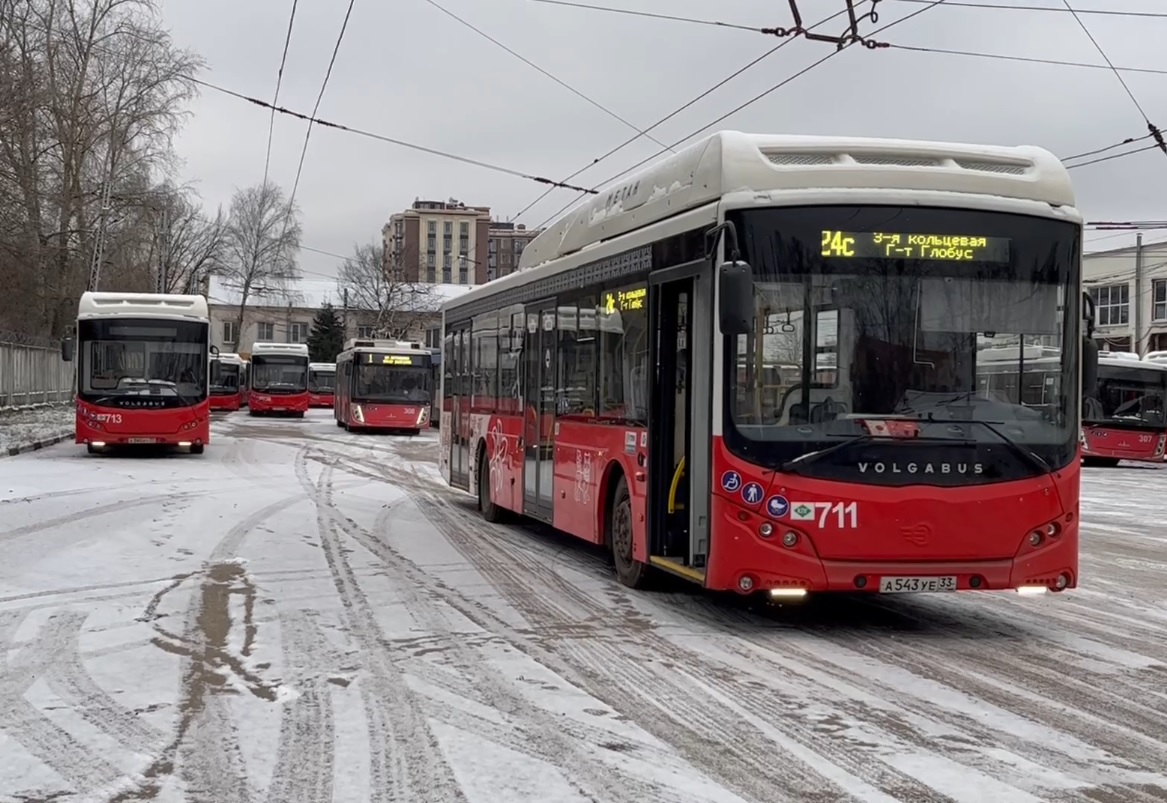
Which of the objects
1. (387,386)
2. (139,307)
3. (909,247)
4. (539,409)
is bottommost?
(539,409)

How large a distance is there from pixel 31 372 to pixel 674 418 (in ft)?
121

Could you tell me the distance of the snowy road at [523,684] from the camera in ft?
16.3

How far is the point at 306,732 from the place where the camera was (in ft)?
18.2

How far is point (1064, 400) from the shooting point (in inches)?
314

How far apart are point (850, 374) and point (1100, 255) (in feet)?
182

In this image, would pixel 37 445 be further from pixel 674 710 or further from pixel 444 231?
pixel 444 231

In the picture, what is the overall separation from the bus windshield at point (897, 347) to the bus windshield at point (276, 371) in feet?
148

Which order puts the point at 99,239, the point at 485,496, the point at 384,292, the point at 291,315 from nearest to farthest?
the point at 485,496
the point at 99,239
the point at 384,292
the point at 291,315

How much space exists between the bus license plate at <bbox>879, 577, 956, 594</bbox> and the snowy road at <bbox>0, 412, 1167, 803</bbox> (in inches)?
14.4

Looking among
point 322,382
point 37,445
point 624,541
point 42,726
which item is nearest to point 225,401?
point 322,382

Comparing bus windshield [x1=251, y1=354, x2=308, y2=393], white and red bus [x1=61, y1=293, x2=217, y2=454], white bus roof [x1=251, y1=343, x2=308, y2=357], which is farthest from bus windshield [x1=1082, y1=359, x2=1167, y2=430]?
white bus roof [x1=251, y1=343, x2=308, y2=357]

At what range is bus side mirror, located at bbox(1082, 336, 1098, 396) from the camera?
27.1 ft

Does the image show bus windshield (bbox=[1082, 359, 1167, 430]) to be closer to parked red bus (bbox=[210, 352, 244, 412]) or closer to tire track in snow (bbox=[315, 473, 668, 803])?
tire track in snow (bbox=[315, 473, 668, 803])

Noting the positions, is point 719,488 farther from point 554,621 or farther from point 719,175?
point 719,175
